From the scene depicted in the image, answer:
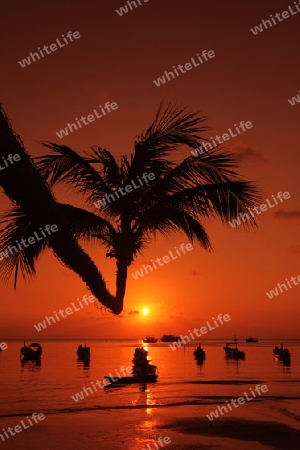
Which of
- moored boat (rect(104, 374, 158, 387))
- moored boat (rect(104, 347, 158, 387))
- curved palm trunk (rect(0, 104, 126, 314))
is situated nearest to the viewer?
curved palm trunk (rect(0, 104, 126, 314))

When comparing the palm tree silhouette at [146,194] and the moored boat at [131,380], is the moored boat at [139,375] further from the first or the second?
the palm tree silhouette at [146,194]

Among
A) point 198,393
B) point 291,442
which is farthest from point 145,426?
point 198,393

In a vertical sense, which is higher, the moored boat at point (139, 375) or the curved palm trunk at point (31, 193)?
the curved palm trunk at point (31, 193)

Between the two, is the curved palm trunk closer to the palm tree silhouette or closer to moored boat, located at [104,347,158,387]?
the palm tree silhouette

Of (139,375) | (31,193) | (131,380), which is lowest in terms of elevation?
(139,375)

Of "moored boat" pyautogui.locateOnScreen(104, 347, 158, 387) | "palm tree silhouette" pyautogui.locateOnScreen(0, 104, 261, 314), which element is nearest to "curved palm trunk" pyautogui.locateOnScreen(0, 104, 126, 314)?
"palm tree silhouette" pyautogui.locateOnScreen(0, 104, 261, 314)

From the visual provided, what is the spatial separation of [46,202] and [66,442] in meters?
16.0

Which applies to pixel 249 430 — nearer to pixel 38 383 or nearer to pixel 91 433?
pixel 91 433

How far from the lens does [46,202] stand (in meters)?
2.76

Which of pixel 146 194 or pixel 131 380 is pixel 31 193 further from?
pixel 131 380

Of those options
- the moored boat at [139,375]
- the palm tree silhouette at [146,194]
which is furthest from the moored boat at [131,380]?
the palm tree silhouette at [146,194]

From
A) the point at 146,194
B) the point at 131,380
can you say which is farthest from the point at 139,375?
the point at 146,194

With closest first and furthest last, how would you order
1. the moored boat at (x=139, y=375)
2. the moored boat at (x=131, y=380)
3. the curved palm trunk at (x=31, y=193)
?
the curved palm trunk at (x=31, y=193), the moored boat at (x=131, y=380), the moored boat at (x=139, y=375)

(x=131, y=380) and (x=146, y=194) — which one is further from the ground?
(x=146, y=194)
